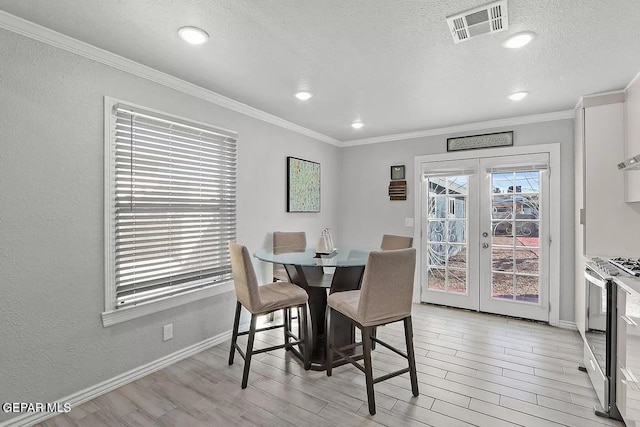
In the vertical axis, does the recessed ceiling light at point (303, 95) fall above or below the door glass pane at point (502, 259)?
above

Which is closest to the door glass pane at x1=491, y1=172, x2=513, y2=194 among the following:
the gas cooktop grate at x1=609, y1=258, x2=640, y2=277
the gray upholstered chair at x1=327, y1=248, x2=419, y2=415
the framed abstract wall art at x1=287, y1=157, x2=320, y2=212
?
the gas cooktop grate at x1=609, y1=258, x2=640, y2=277

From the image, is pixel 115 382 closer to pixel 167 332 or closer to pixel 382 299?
pixel 167 332

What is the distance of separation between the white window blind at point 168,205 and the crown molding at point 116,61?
281 mm

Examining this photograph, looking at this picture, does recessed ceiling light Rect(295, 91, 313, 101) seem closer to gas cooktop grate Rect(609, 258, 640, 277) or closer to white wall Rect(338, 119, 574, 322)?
white wall Rect(338, 119, 574, 322)

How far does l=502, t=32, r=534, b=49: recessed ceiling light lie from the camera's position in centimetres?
201

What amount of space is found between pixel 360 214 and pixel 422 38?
3.17m

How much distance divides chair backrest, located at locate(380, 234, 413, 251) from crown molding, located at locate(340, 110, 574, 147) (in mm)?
1682

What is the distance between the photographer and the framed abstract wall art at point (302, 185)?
4.12 metres

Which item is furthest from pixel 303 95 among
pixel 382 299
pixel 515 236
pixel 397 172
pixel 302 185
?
pixel 515 236

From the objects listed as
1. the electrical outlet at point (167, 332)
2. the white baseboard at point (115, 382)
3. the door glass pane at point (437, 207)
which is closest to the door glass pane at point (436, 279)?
the door glass pane at point (437, 207)

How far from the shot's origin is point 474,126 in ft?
13.4

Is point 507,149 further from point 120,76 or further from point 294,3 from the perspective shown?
point 120,76

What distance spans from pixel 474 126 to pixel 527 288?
2.06 m

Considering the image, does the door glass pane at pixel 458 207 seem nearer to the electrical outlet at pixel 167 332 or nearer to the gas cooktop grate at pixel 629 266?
the gas cooktop grate at pixel 629 266
